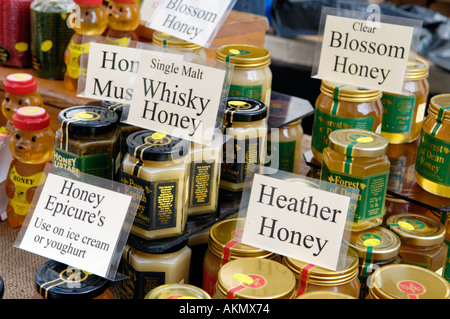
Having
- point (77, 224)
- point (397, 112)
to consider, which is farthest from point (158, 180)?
point (397, 112)

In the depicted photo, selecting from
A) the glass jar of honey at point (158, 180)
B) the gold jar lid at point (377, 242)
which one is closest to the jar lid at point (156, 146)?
the glass jar of honey at point (158, 180)

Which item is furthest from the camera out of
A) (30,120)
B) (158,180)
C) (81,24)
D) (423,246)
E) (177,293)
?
(81,24)

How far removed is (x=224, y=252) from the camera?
109 centimetres

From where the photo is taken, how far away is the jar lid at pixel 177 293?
95cm

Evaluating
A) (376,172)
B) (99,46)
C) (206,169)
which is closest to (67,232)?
(206,169)

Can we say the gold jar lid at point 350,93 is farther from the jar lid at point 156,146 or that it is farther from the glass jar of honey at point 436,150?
the jar lid at point 156,146

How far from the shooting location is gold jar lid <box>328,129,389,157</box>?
110 cm

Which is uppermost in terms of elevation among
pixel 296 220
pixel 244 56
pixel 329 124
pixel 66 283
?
pixel 244 56

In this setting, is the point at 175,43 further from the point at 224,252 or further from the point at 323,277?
the point at 323,277

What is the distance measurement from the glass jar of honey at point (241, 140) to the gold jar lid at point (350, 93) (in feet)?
0.51

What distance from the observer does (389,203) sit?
143 cm

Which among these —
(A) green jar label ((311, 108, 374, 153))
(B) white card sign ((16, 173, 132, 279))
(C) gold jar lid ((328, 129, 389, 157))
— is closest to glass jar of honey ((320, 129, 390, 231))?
(C) gold jar lid ((328, 129, 389, 157))

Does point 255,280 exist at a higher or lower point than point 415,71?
lower

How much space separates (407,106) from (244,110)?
426 mm
